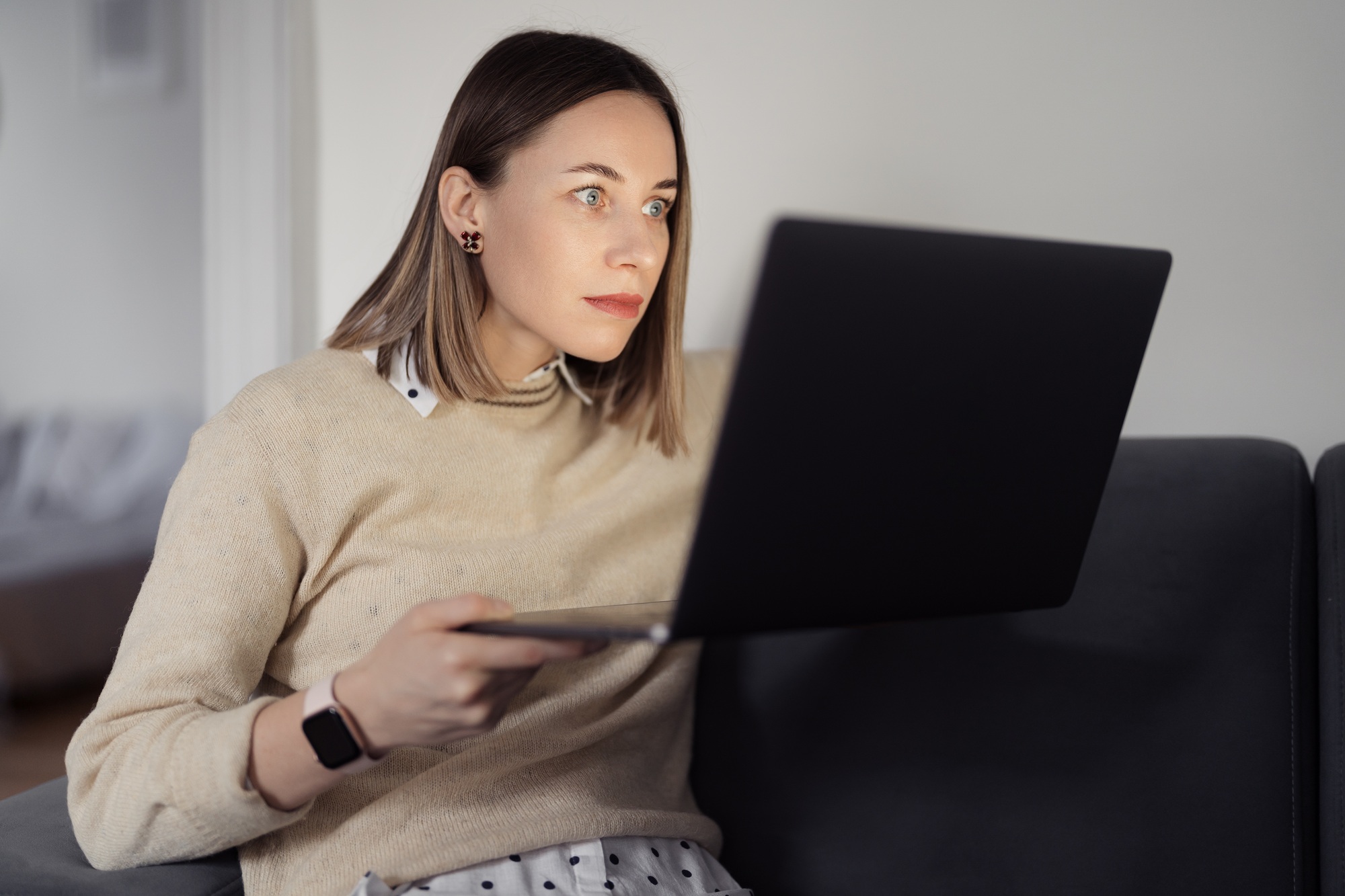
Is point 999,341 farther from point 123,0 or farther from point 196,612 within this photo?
point 123,0

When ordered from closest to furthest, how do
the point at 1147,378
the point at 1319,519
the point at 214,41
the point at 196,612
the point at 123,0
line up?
the point at 196,612 < the point at 1319,519 < the point at 1147,378 < the point at 214,41 < the point at 123,0

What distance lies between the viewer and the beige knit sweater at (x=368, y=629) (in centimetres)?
77

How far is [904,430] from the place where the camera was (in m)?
0.59

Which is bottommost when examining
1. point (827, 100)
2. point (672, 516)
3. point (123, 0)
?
point (672, 516)

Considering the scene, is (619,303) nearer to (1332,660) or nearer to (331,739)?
(331,739)

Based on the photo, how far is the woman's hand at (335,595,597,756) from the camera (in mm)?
644

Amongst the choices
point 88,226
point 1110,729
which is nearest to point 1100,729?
point 1110,729

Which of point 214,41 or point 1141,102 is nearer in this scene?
point 1141,102

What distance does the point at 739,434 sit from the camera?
517 millimetres

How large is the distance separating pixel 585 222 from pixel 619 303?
0.09 m

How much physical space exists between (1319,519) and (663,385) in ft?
2.35

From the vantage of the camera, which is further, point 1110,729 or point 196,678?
point 1110,729

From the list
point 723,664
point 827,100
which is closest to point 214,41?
point 827,100

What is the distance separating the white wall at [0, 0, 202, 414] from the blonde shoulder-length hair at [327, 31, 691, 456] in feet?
4.41
